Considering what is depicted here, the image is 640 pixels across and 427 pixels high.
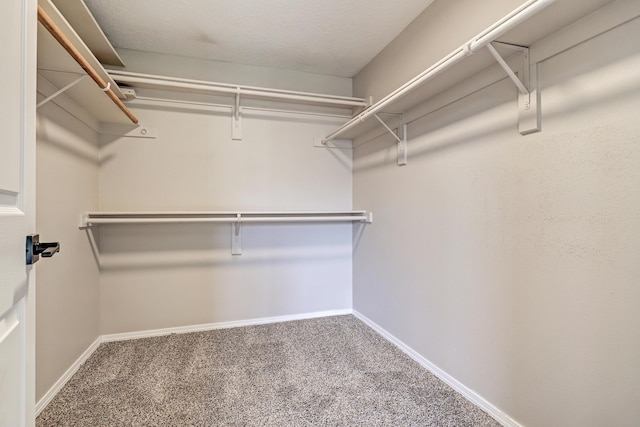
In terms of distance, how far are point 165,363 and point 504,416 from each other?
2038 millimetres

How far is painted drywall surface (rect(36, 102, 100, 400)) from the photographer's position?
1.61m

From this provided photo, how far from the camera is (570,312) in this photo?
120 centimetres

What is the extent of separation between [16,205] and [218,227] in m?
1.95

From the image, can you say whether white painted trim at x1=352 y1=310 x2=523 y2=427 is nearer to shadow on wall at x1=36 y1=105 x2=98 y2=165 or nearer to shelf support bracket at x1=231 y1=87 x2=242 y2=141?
shelf support bracket at x1=231 y1=87 x2=242 y2=141

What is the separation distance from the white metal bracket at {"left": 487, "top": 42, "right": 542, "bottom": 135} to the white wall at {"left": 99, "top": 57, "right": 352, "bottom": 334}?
180 cm

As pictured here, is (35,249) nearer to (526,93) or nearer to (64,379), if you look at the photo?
(64,379)

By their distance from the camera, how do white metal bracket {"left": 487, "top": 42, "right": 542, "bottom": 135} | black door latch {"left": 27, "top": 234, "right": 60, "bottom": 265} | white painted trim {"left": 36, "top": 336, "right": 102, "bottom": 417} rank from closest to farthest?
black door latch {"left": 27, "top": 234, "right": 60, "bottom": 265}, white metal bracket {"left": 487, "top": 42, "right": 542, "bottom": 135}, white painted trim {"left": 36, "top": 336, "right": 102, "bottom": 417}

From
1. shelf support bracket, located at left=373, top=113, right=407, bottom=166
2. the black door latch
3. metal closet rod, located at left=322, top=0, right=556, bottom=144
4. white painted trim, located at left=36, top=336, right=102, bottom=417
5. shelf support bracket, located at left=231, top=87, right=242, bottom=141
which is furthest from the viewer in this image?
shelf support bracket, located at left=231, top=87, right=242, bottom=141

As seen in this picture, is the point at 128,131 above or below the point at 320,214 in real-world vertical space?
above

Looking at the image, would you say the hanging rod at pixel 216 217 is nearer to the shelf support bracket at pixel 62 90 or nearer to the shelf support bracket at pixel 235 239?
the shelf support bracket at pixel 235 239

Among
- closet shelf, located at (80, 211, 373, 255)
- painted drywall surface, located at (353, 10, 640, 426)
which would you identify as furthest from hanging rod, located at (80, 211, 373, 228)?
painted drywall surface, located at (353, 10, 640, 426)

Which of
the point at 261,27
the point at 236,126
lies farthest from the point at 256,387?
the point at 261,27

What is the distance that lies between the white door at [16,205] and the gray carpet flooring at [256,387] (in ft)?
3.13

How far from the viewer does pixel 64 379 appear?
180 cm
